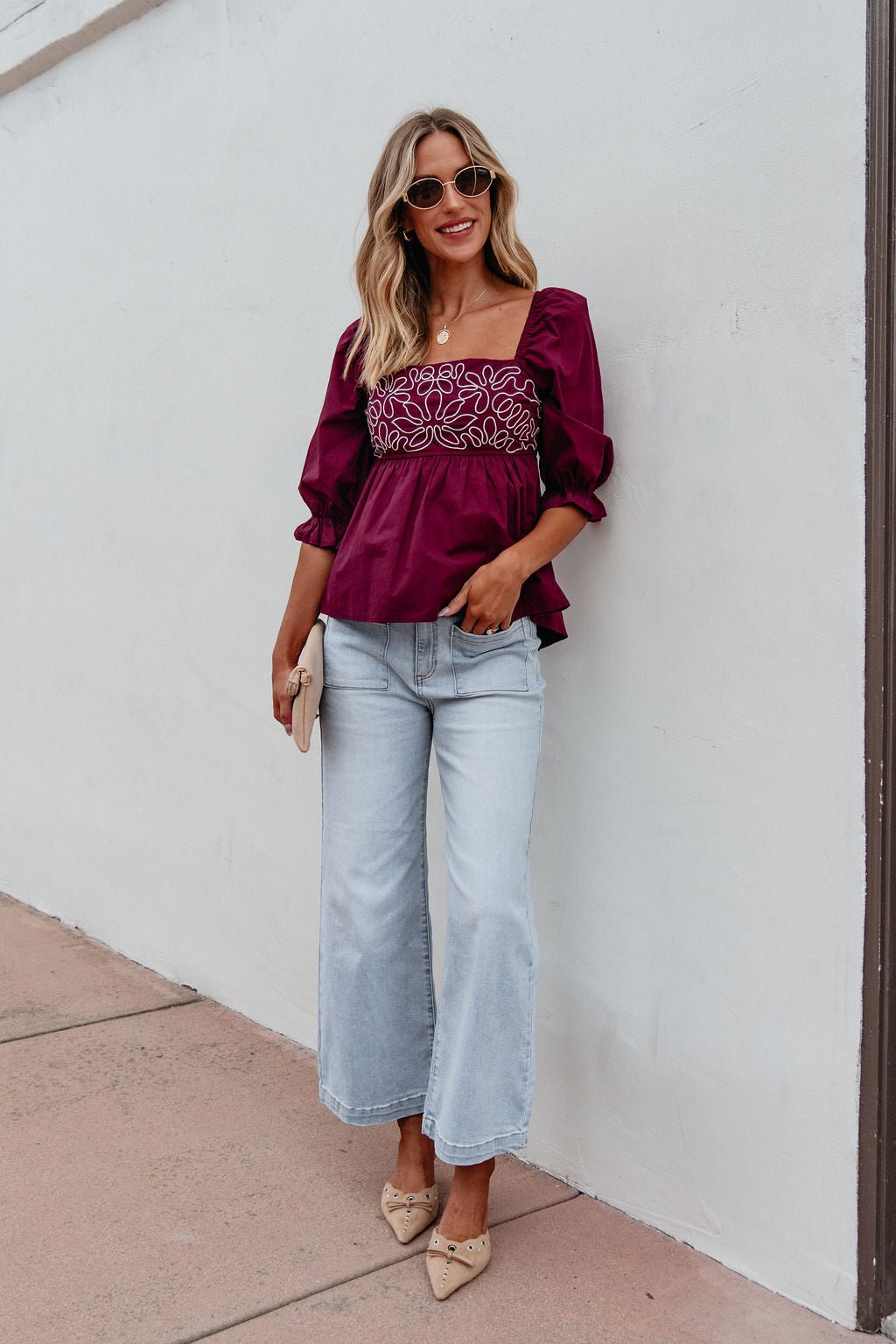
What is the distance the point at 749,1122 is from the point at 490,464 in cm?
124

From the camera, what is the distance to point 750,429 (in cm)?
215

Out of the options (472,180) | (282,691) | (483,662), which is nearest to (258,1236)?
Answer: (282,691)

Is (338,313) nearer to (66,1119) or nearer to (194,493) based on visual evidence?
(194,493)

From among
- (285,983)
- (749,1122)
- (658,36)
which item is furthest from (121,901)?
(658,36)

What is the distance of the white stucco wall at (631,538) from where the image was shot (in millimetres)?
2064

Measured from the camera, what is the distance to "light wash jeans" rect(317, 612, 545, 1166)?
7.32 feet

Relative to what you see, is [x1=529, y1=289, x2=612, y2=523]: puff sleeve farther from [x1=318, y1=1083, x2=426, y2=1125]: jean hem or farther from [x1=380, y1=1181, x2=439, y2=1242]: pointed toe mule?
[x1=380, y1=1181, x2=439, y2=1242]: pointed toe mule

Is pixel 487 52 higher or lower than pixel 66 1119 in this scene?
higher

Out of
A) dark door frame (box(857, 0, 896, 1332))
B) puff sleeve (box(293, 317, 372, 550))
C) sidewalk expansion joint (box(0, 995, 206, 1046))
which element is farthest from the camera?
sidewalk expansion joint (box(0, 995, 206, 1046))

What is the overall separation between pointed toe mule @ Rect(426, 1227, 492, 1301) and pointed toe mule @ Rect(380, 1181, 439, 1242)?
0.11 m

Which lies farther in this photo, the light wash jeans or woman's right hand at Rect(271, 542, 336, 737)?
woman's right hand at Rect(271, 542, 336, 737)

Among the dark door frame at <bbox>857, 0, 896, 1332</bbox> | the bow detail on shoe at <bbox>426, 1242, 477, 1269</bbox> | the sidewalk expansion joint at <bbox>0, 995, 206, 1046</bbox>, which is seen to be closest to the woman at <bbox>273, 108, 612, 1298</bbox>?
the bow detail on shoe at <bbox>426, 1242, 477, 1269</bbox>

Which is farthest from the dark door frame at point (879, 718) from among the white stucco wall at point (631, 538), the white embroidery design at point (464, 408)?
the white embroidery design at point (464, 408)

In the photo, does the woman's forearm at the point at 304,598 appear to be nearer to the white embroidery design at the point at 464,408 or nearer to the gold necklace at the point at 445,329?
the white embroidery design at the point at 464,408
